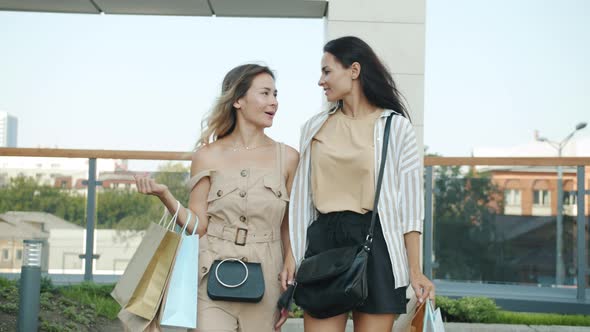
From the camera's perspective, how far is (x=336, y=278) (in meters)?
3.83

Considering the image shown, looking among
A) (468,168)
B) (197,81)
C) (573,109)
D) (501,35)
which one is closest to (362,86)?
(468,168)

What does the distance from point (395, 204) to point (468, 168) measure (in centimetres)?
559

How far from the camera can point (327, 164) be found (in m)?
4.00

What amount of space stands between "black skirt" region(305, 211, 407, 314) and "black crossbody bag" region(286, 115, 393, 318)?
44 mm

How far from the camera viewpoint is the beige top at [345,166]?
3.90 m

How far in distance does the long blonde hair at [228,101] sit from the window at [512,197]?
547 cm

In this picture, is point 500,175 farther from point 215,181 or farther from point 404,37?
point 215,181

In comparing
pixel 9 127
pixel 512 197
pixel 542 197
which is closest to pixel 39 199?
pixel 512 197

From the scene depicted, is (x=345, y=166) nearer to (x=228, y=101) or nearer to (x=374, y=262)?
(x=374, y=262)

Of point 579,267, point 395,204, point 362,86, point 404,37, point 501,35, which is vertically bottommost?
point 579,267

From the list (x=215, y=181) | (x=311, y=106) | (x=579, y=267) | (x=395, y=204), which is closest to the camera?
(x=395, y=204)

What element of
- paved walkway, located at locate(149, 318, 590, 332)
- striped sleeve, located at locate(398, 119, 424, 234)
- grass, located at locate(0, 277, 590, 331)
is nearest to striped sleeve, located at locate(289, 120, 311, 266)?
striped sleeve, located at locate(398, 119, 424, 234)

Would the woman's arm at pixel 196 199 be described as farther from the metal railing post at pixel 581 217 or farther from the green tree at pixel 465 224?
the metal railing post at pixel 581 217

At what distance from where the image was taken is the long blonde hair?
437 cm
